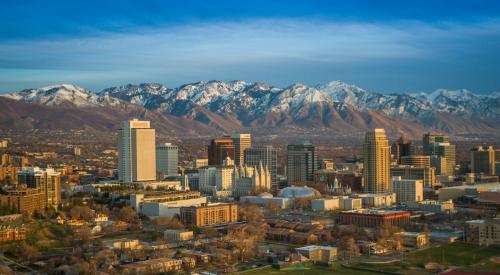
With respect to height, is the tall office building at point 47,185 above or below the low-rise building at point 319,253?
above

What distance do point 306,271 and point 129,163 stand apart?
29.2m

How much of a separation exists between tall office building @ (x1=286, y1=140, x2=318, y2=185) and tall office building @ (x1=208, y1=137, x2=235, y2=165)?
6.89 meters

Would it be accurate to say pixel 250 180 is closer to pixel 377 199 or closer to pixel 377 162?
pixel 377 162

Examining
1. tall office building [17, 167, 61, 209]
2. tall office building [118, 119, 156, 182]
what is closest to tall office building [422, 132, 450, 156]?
tall office building [118, 119, 156, 182]

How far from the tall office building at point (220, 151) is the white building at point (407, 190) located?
1771 cm

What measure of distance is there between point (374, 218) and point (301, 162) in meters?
21.3

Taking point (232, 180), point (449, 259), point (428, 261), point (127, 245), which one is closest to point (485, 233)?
point (449, 259)

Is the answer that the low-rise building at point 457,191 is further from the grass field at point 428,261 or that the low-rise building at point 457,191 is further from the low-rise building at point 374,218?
the grass field at point 428,261

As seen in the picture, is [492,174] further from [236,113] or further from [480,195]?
[236,113]

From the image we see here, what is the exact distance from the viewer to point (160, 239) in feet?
122

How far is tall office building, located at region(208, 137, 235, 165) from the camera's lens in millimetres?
68562

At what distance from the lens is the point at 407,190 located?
179 ft

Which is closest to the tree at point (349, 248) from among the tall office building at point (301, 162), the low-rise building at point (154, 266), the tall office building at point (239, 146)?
the low-rise building at point (154, 266)

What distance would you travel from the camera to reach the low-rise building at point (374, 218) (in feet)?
138
